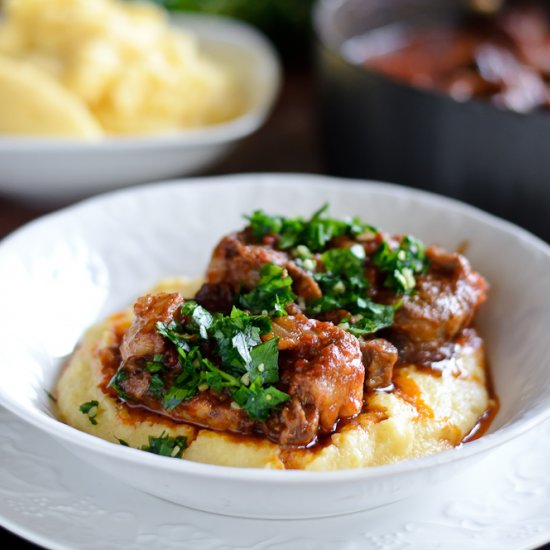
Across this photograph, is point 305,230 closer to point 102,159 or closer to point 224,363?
point 224,363

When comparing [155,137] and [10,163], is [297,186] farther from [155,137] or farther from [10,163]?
[10,163]

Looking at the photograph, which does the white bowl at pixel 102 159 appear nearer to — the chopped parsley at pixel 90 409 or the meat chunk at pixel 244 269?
the meat chunk at pixel 244 269

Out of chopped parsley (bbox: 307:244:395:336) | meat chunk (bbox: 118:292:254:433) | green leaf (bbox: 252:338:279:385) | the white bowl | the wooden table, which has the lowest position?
the wooden table

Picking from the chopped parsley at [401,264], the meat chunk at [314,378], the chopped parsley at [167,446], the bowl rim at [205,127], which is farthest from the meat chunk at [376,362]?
the bowl rim at [205,127]

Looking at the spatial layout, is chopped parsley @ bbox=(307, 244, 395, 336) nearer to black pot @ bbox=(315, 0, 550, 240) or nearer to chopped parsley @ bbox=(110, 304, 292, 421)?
chopped parsley @ bbox=(110, 304, 292, 421)

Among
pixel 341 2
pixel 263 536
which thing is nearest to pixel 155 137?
pixel 341 2

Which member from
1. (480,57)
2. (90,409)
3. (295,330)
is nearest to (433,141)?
(480,57)

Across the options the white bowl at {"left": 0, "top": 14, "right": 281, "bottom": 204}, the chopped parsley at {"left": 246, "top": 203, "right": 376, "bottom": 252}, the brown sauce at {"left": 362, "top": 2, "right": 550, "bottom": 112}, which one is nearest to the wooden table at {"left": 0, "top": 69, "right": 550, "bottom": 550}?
the white bowl at {"left": 0, "top": 14, "right": 281, "bottom": 204}
